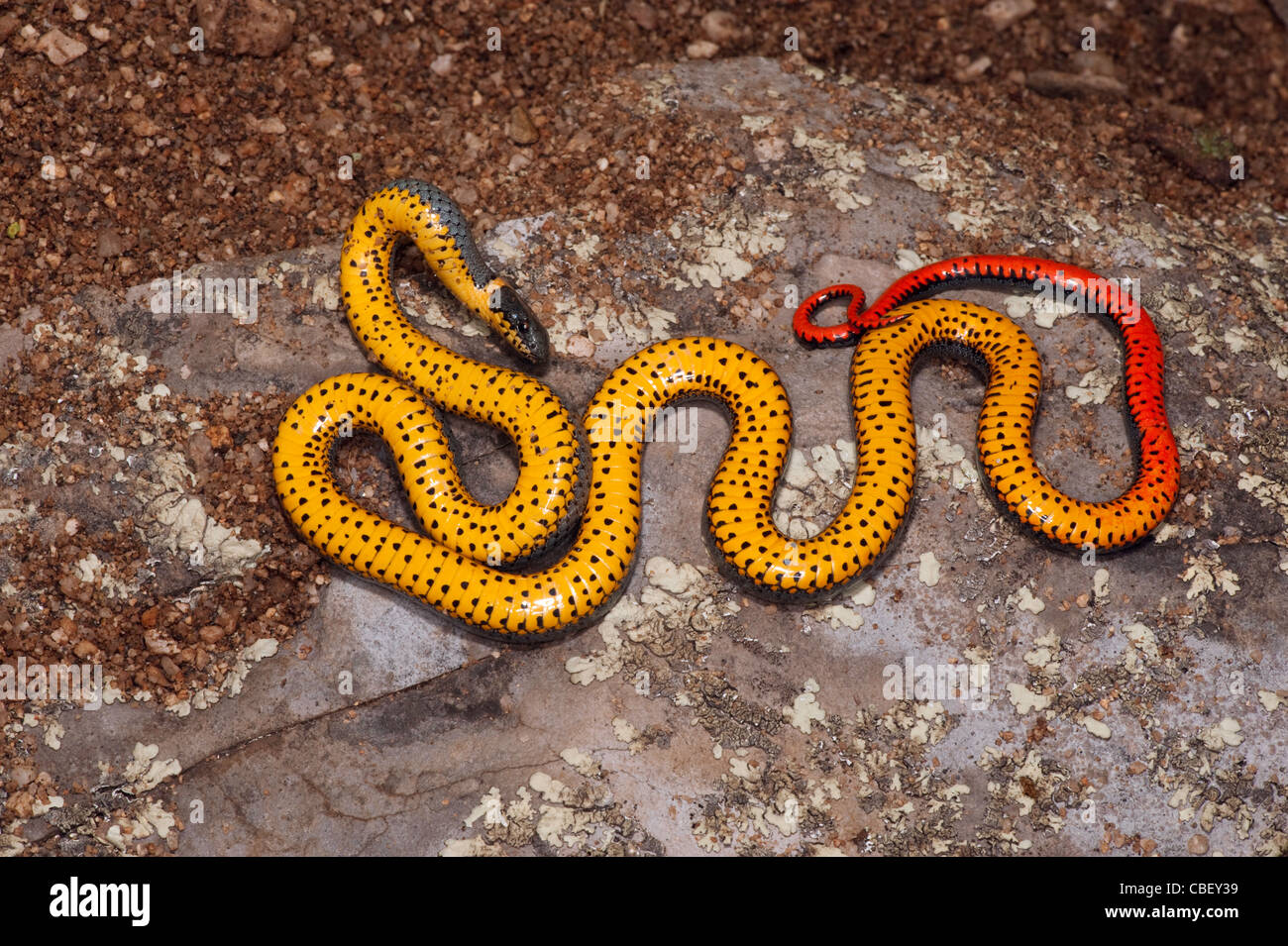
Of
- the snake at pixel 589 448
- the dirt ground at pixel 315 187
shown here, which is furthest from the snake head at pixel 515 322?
the dirt ground at pixel 315 187

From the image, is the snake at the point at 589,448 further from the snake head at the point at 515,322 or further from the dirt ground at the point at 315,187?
the dirt ground at the point at 315,187

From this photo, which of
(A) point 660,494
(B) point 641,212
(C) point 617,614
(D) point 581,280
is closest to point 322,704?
(C) point 617,614

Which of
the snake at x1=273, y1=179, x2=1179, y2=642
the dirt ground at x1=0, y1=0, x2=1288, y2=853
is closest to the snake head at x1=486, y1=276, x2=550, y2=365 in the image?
the snake at x1=273, y1=179, x2=1179, y2=642

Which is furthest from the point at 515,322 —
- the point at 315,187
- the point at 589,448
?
the point at 315,187

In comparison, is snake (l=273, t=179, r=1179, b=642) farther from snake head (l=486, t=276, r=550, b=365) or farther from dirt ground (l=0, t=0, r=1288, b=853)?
dirt ground (l=0, t=0, r=1288, b=853)

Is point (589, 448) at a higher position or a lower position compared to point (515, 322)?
lower

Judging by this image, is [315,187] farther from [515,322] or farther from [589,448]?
[589,448]
